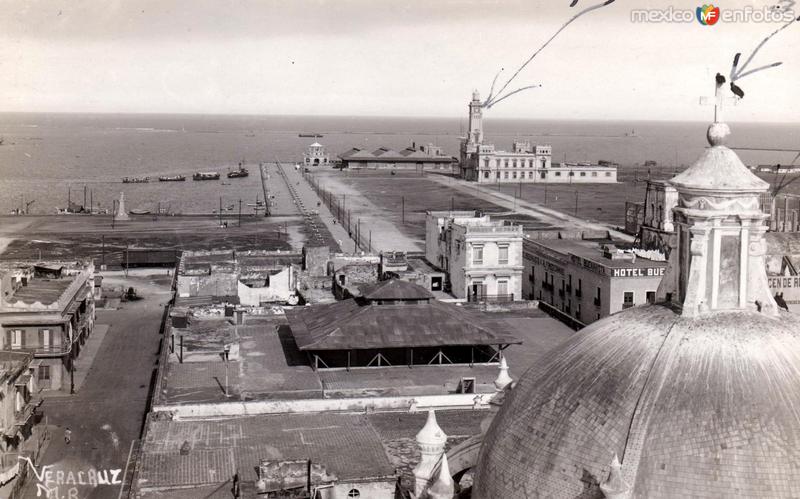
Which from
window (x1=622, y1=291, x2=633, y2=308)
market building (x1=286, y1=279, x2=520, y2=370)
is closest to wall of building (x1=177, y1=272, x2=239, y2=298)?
market building (x1=286, y1=279, x2=520, y2=370)

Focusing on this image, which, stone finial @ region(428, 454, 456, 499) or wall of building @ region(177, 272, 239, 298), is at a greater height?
stone finial @ region(428, 454, 456, 499)

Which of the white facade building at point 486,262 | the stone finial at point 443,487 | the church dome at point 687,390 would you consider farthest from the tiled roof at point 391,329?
the church dome at point 687,390

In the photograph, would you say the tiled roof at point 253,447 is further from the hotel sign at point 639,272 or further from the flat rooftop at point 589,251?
the flat rooftop at point 589,251

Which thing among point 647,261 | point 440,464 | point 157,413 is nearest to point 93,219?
point 647,261

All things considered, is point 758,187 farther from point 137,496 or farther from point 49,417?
point 49,417

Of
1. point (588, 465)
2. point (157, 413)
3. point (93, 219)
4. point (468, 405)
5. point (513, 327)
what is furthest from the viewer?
point (93, 219)

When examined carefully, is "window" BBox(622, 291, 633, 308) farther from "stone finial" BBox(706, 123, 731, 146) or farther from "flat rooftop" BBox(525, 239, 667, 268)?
"stone finial" BBox(706, 123, 731, 146)

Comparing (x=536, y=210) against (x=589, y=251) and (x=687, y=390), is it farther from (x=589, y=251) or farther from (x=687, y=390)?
(x=687, y=390)
